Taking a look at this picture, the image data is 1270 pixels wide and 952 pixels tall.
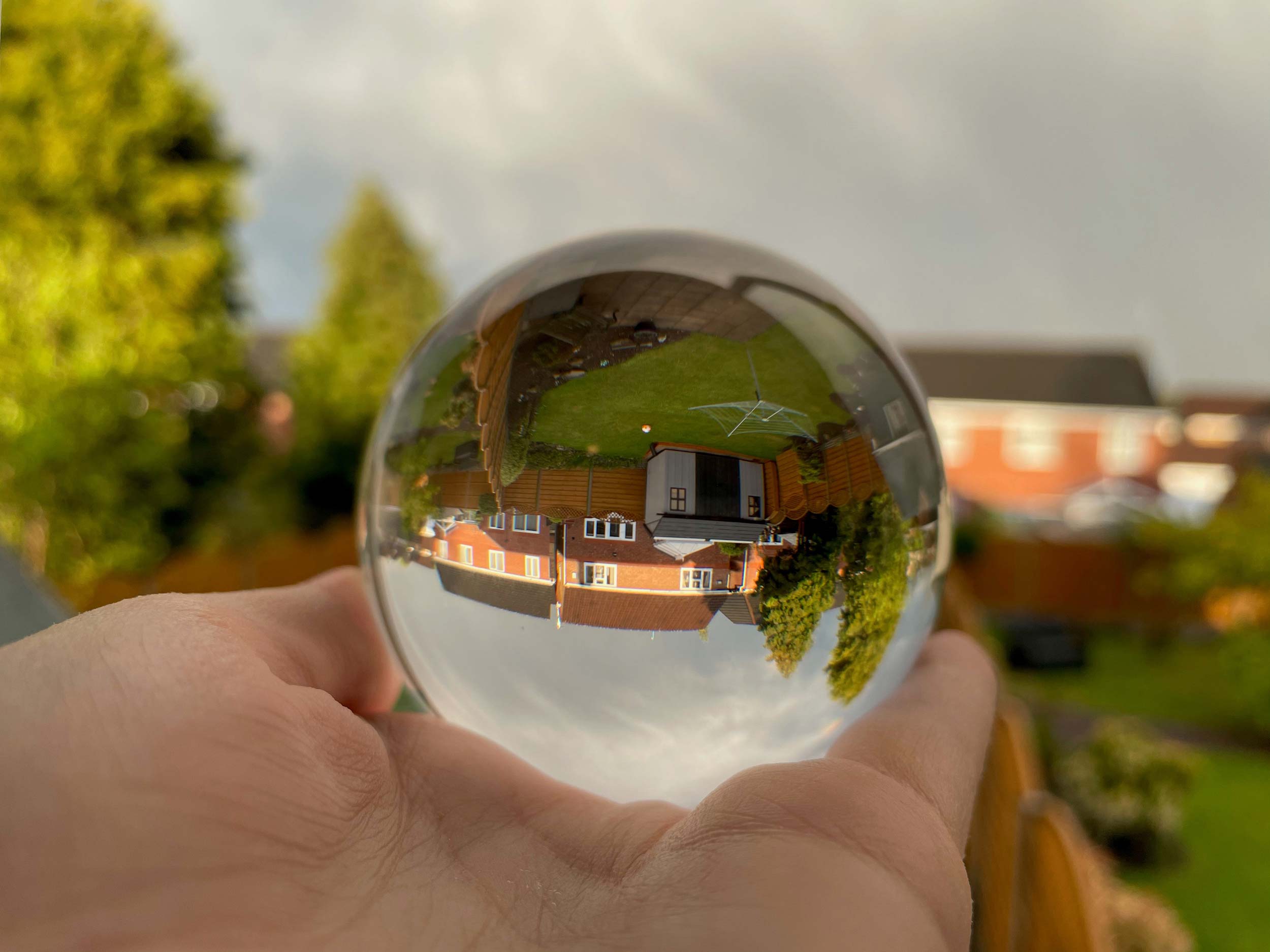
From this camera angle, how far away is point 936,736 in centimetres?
142

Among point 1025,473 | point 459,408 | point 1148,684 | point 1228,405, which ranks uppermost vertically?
point 459,408

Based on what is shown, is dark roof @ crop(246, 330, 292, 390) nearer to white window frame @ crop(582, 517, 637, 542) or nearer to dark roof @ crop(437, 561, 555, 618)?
dark roof @ crop(437, 561, 555, 618)

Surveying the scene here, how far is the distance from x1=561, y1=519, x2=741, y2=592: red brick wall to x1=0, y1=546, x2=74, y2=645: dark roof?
128 centimetres

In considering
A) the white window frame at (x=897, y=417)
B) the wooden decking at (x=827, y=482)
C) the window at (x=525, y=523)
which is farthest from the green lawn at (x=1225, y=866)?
the window at (x=525, y=523)

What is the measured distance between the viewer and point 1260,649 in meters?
11.1

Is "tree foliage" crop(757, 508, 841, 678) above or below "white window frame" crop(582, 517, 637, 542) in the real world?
below

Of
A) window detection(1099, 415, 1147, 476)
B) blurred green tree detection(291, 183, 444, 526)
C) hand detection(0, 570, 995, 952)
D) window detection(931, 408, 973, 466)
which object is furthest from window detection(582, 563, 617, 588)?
window detection(1099, 415, 1147, 476)

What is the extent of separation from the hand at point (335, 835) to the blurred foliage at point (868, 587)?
125 millimetres

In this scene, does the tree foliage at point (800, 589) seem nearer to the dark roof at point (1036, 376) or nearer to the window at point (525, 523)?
the window at point (525, 523)

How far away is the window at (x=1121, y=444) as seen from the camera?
32.4m

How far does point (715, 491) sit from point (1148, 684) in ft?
52.9

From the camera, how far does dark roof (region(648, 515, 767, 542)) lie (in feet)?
4.09

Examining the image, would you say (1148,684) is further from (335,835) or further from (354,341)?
(354,341)

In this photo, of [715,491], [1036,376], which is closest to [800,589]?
[715,491]
